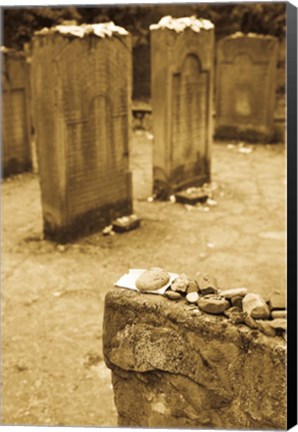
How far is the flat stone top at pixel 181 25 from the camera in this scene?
18.4 feet

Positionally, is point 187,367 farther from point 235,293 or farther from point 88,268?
point 88,268

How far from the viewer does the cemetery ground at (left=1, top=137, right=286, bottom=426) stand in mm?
2982

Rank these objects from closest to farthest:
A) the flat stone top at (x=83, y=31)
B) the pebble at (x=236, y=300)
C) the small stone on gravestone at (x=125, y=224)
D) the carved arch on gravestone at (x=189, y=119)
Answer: the pebble at (x=236, y=300) → the flat stone top at (x=83, y=31) → the small stone on gravestone at (x=125, y=224) → the carved arch on gravestone at (x=189, y=119)

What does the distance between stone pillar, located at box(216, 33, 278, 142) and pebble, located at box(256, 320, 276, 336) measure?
24.6ft

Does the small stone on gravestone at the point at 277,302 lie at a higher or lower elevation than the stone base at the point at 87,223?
higher

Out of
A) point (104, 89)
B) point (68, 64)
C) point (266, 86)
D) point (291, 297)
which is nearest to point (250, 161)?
point (266, 86)

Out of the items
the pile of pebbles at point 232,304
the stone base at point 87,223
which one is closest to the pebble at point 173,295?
the pile of pebbles at point 232,304

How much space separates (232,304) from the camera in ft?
6.17

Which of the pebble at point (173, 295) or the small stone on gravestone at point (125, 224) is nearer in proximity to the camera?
the pebble at point (173, 295)

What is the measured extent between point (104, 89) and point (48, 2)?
2452 mm

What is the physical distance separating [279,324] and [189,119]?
4620 millimetres

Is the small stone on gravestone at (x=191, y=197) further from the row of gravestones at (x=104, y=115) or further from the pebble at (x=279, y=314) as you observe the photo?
the pebble at (x=279, y=314)

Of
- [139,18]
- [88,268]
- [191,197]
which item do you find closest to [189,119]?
[191,197]

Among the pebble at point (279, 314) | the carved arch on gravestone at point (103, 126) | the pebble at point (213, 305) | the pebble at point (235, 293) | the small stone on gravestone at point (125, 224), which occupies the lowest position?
the small stone on gravestone at point (125, 224)
